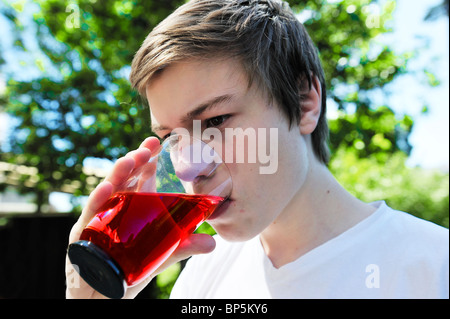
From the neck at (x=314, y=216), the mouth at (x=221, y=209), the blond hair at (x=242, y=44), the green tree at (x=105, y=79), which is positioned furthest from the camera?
the green tree at (x=105, y=79)

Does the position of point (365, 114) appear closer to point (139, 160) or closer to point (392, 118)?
point (392, 118)

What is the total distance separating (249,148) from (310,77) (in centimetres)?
65

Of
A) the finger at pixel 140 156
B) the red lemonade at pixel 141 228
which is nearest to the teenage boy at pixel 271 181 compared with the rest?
the finger at pixel 140 156

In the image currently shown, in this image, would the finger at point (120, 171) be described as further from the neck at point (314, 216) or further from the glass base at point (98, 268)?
the neck at point (314, 216)

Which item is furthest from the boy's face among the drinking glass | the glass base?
the glass base

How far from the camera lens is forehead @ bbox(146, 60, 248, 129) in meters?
1.45

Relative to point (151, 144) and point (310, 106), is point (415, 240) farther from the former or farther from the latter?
point (151, 144)

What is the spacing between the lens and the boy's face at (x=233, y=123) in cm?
144

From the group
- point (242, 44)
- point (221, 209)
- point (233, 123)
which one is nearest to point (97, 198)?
point (221, 209)

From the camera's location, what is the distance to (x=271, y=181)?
1523 mm

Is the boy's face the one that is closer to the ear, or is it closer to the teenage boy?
the teenage boy

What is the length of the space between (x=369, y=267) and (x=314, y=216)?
1.06ft

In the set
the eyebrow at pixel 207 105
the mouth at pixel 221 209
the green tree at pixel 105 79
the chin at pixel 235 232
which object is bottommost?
the green tree at pixel 105 79
